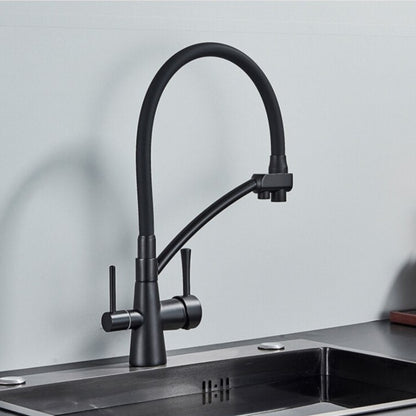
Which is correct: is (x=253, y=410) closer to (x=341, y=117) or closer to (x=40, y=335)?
(x=40, y=335)

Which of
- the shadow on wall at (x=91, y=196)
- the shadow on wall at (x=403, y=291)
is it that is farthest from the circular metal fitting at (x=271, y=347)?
the shadow on wall at (x=403, y=291)

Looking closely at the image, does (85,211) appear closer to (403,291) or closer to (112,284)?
(112,284)

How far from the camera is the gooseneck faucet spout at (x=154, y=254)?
139 cm

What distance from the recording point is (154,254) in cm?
141

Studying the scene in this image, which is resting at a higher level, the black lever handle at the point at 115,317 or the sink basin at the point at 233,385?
the black lever handle at the point at 115,317

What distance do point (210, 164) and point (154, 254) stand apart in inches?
9.7

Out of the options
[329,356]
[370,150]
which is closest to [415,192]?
[370,150]

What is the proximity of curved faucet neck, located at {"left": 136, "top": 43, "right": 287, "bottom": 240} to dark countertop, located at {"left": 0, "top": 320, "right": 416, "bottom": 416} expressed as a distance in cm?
24

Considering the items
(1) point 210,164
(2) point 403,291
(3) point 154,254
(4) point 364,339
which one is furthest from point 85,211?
(2) point 403,291

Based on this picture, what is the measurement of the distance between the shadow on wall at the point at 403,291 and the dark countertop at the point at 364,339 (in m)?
0.05

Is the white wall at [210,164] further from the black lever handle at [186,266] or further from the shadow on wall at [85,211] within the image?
the black lever handle at [186,266]

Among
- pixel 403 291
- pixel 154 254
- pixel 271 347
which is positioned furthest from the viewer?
pixel 403 291

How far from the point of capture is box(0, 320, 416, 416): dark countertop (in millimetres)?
1471

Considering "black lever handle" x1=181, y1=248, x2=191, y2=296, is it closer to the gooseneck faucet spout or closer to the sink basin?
the gooseneck faucet spout
